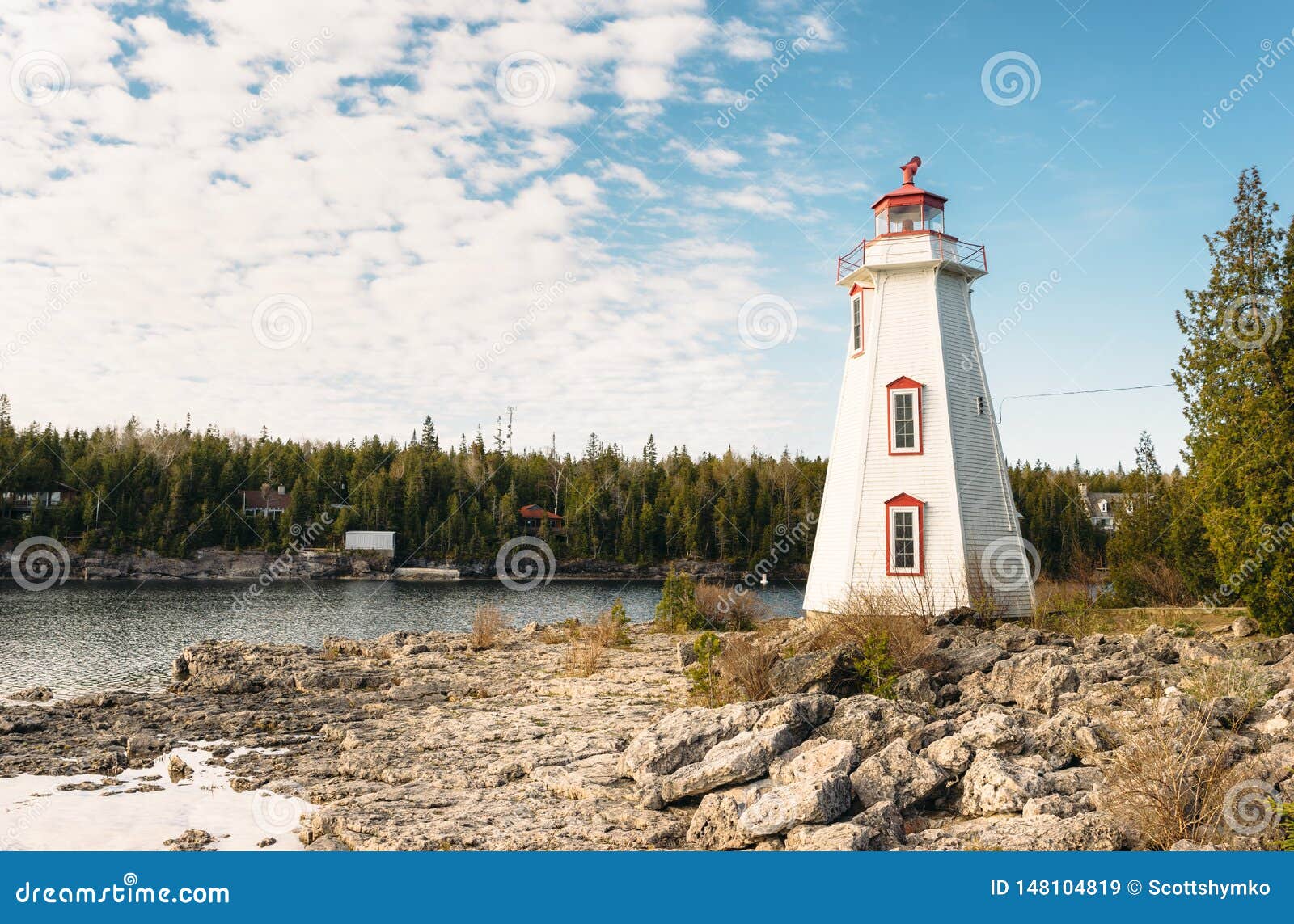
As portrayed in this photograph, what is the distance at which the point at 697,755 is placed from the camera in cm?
976

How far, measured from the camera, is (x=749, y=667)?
13344mm

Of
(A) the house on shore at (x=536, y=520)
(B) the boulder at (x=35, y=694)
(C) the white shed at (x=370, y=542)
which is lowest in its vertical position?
(B) the boulder at (x=35, y=694)

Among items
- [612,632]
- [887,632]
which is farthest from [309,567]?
[887,632]

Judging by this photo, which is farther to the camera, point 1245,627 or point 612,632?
point 612,632

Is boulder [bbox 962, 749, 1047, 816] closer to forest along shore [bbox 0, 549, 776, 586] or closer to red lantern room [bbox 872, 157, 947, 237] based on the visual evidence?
red lantern room [bbox 872, 157, 947, 237]

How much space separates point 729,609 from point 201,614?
29.1m

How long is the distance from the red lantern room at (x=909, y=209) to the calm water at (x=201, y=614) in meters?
16.6

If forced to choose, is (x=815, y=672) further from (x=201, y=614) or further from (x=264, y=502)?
(x=264, y=502)

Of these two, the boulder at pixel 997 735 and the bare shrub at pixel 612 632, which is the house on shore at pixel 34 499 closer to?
the bare shrub at pixel 612 632

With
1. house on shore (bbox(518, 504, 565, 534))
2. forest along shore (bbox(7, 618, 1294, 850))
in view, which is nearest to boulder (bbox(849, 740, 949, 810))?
forest along shore (bbox(7, 618, 1294, 850))

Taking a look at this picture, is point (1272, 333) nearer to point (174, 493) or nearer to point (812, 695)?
point (812, 695)

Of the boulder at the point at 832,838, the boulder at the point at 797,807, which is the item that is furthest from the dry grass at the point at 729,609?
the boulder at the point at 832,838

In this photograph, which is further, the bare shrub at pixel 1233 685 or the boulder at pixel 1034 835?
the bare shrub at pixel 1233 685

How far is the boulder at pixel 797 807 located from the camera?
24.5 ft
